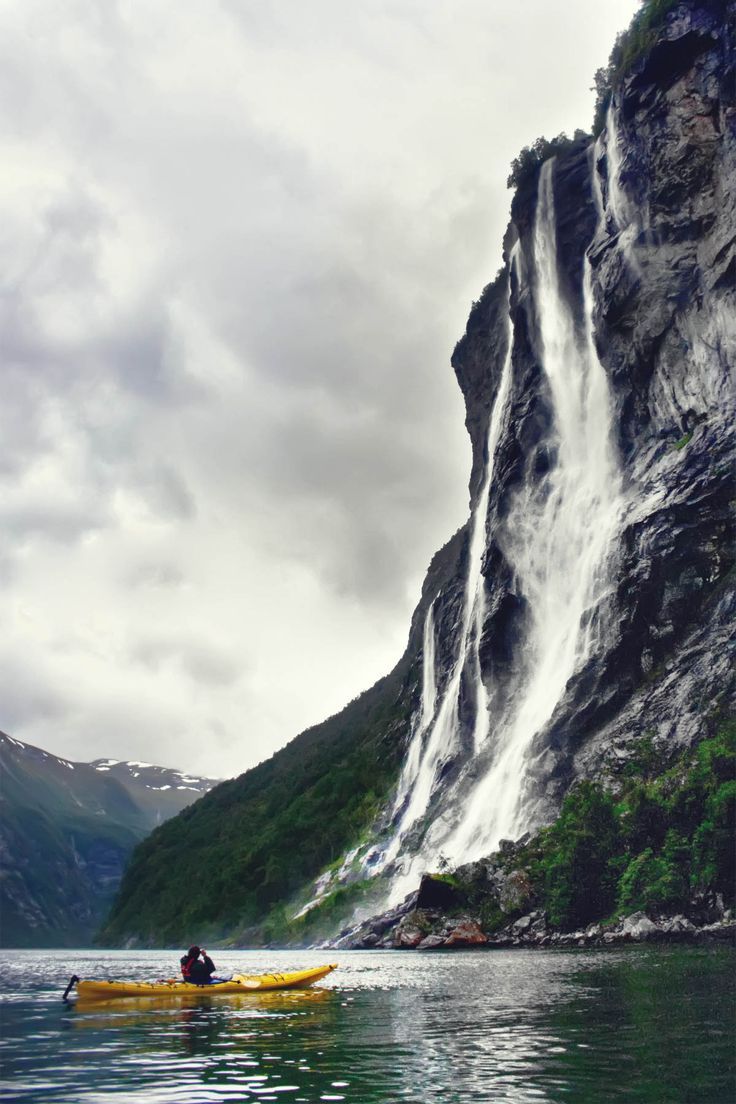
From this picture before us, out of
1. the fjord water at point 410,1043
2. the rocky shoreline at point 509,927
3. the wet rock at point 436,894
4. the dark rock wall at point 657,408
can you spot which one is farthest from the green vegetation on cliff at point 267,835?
the fjord water at point 410,1043

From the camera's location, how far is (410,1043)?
19344mm

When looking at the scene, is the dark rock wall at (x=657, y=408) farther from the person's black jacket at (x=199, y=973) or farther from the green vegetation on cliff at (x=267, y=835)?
the green vegetation on cliff at (x=267, y=835)

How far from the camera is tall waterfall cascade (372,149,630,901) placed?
76.8 metres

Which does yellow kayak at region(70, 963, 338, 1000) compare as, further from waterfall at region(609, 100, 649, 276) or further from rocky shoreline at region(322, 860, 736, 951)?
waterfall at region(609, 100, 649, 276)

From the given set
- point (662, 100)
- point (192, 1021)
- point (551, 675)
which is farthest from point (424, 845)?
point (662, 100)

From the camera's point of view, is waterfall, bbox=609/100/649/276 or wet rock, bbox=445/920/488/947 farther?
waterfall, bbox=609/100/649/276

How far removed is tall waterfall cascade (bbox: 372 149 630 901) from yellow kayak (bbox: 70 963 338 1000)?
→ 3858 centimetres

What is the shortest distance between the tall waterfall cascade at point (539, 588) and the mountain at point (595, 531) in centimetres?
29

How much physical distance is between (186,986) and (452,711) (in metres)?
72.6

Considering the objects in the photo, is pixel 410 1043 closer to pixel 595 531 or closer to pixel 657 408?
pixel 595 531

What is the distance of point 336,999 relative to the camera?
98.8ft

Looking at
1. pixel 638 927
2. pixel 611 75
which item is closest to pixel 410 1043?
pixel 638 927

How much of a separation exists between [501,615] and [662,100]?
47.6 m

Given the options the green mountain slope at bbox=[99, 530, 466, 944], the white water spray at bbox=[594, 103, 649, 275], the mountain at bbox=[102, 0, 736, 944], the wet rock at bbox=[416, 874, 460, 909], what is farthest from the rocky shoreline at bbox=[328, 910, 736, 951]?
the white water spray at bbox=[594, 103, 649, 275]
